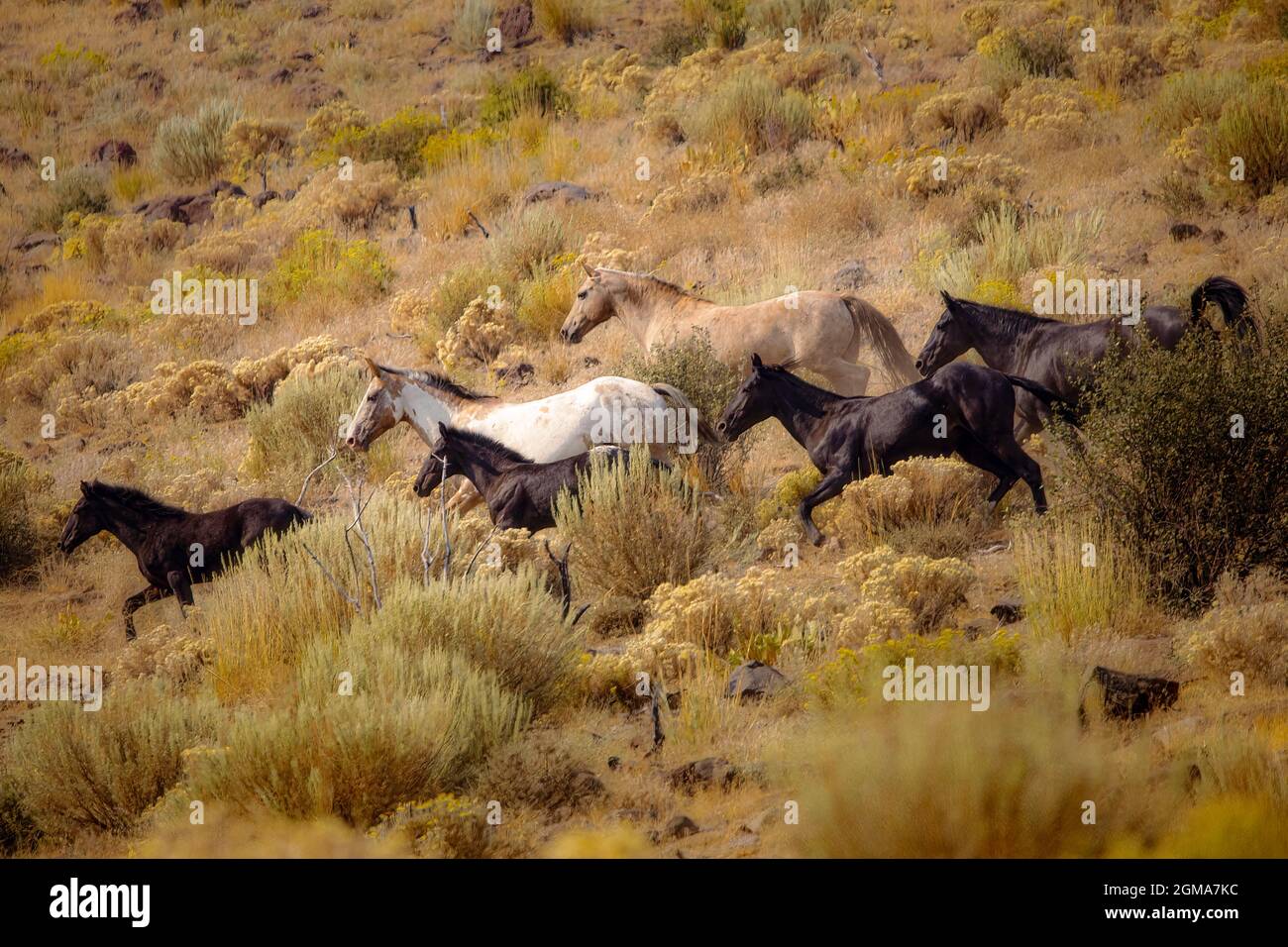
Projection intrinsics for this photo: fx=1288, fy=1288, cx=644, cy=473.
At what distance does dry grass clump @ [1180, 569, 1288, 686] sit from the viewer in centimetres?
605

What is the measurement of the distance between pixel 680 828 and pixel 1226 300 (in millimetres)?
6315

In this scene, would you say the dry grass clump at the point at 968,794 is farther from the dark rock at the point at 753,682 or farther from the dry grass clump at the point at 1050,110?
the dry grass clump at the point at 1050,110

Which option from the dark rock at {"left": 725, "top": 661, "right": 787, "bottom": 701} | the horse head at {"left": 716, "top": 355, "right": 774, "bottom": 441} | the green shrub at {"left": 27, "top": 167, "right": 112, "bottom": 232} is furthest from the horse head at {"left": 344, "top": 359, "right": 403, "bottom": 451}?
the green shrub at {"left": 27, "top": 167, "right": 112, "bottom": 232}

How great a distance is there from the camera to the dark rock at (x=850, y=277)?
14.3 m

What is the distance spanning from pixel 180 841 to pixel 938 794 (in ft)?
9.87

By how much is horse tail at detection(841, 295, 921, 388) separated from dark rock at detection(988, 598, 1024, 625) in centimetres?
394

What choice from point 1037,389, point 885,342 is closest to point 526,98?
point 885,342

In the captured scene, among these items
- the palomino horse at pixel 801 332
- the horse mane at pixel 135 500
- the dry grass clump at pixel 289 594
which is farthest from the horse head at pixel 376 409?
the palomino horse at pixel 801 332

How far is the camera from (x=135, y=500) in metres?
9.84

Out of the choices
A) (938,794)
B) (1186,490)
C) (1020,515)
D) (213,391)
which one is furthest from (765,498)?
(213,391)

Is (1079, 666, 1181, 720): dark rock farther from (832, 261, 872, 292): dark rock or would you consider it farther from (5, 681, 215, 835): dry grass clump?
(832, 261, 872, 292): dark rock

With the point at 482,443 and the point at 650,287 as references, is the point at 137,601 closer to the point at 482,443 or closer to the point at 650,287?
the point at 482,443

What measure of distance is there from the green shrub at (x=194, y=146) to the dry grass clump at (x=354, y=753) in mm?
21967

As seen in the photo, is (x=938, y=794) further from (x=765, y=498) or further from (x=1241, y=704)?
(x=765, y=498)
